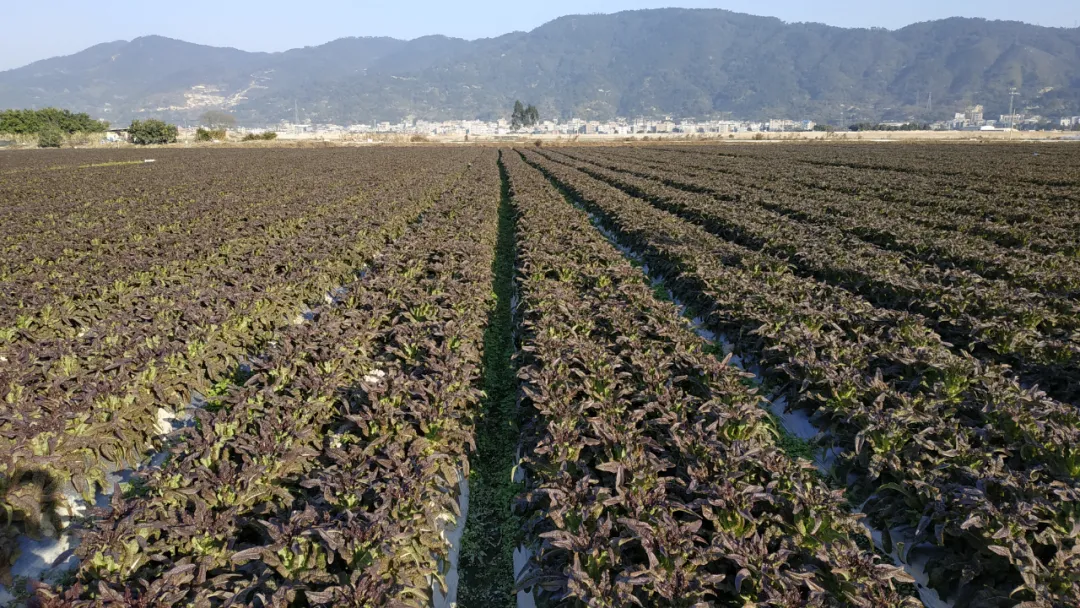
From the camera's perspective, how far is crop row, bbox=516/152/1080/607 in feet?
11.2

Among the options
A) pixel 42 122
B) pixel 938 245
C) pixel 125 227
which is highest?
pixel 42 122

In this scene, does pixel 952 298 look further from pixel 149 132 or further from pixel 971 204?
pixel 149 132

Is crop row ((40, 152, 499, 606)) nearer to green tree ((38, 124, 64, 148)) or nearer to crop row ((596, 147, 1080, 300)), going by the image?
crop row ((596, 147, 1080, 300))

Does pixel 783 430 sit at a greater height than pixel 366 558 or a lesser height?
lesser

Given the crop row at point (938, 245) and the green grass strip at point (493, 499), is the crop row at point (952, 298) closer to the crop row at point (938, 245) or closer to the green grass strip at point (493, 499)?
the crop row at point (938, 245)

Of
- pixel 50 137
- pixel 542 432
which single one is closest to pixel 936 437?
pixel 542 432

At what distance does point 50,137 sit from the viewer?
88.0 meters

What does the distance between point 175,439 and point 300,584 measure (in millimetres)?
2960

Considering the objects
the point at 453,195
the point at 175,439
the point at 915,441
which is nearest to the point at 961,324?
the point at 915,441

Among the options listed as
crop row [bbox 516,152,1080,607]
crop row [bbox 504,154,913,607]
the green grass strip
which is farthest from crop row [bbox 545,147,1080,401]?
the green grass strip

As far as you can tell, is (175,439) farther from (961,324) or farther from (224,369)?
(961,324)

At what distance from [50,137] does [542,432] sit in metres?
117

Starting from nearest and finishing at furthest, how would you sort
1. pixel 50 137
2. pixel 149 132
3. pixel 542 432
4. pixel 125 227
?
pixel 542 432 → pixel 125 227 → pixel 50 137 → pixel 149 132

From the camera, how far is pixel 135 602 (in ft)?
9.30
